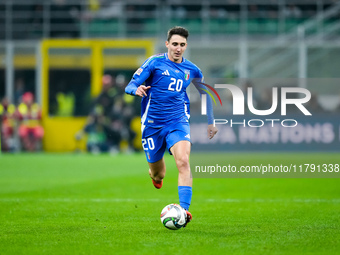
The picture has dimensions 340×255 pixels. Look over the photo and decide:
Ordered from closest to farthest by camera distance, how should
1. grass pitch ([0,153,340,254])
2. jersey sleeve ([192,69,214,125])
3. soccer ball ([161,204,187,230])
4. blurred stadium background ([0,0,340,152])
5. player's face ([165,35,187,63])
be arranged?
1. grass pitch ([0,153,340,254])
2. soccer ball ([161,204,187,230])
3. player's face ([165,35,187,63])
4. jersey sleeve ([192,69,214,125])
5. blurred stadium background ([0,0,340,152])

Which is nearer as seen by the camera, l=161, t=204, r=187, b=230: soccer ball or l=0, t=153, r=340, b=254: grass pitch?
l=0, t=153, r=340, b=254: grass pitch

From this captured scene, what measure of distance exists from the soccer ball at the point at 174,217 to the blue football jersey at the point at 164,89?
1.13 meters

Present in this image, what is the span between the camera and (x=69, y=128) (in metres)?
25.2

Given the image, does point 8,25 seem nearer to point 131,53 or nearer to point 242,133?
point 131,53

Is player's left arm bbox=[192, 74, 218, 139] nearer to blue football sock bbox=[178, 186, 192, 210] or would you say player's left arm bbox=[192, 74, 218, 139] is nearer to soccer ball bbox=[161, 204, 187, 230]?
blue football sock bbox=[178, 186, 192, 210]

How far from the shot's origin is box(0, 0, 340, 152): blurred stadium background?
78.7ft

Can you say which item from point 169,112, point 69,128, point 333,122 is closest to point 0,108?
point 69,128

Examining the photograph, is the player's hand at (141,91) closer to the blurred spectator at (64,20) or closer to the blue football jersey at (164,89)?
the blue football jersey at (164,89)

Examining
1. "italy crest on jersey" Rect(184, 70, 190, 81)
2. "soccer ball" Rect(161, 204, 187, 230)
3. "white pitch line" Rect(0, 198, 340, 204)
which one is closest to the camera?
"soccer ball" Rect(161, 204, 187, 230)

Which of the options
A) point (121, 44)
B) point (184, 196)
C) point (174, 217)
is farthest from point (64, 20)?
point (174, 217)

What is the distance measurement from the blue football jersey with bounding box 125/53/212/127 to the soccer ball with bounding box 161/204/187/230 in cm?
113

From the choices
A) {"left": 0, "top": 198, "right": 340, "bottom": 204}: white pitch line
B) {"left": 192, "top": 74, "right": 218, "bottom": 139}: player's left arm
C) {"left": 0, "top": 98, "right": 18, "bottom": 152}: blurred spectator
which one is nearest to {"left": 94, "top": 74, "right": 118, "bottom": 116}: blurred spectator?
{"left": 0, "top": 98, "right": 18, "bottom": 152}: blurred spectator

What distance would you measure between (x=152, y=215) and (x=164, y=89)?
5.25ft
